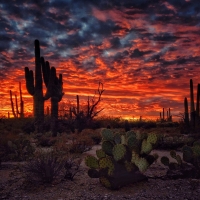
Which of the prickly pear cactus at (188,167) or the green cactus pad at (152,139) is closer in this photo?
the green cactus pad at (152,139)

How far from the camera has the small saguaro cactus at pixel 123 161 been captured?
5.32 m

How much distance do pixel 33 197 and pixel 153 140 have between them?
8.00ft

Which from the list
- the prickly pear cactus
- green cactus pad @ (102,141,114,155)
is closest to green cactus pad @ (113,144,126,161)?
green cactus pad @ (102,141,114,155)

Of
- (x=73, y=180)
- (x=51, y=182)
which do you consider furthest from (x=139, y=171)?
(x=51, y=182)

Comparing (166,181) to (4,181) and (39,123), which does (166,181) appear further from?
(39,123)

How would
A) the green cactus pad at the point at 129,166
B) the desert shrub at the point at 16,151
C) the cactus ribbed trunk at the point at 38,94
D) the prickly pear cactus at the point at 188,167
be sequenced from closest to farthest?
the green cactus pad at the point at 129,166 → the prickly pear cactus at the point at 188,167 → the desert shrub at the point at 16,151 → the cactus ribbed trunk at the point at 38,94

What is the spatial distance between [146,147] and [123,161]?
521mm

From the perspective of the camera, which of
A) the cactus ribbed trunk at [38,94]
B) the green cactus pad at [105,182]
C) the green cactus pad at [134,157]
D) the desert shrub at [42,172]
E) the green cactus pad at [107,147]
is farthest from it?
the cactus ribbed trunk at [38,94]

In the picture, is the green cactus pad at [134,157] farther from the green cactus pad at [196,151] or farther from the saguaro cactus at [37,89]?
the saguaro cactus at [37,89]

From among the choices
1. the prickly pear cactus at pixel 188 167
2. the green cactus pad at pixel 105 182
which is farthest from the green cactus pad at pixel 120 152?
the prickly pear cactus at pixel 188 167

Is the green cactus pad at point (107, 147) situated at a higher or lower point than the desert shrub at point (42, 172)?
higher

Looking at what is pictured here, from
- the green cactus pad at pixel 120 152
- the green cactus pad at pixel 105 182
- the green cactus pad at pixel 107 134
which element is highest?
the green cactus pad at pixel 107 134

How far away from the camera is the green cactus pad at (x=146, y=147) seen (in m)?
5.59

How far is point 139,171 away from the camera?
5.80 metres
